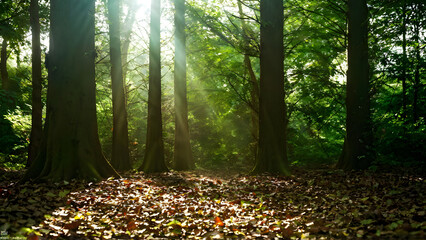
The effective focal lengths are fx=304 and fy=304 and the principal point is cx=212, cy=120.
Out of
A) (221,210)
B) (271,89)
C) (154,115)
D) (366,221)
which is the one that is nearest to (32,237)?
(221,210)

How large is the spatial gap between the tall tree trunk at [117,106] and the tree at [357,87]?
792 centimetres

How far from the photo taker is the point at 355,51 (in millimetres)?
9406

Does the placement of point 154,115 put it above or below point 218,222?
above

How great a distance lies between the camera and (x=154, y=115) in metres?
11.2

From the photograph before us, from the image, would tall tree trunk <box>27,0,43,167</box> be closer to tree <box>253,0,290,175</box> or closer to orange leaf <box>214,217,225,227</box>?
tree <box>253,0,290,175</box>

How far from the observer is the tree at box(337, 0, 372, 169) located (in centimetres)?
904

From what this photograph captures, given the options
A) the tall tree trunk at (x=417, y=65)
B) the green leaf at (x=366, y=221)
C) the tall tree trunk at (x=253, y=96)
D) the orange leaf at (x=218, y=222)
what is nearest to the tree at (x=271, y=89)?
the tall tree trunk at (x=417, y=65)

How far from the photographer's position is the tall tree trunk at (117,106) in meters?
11.9

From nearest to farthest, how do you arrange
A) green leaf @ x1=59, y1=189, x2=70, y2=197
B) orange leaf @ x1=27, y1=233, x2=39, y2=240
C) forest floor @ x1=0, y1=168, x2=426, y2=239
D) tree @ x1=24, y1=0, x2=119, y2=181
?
orange leaf @ x1=27, y1=233, x2=39, y2=240
forest floor @ x1=0, y1=168, x2=426, y2=239
green leaf @ x1=59, y1=189, x2=70, y2=197
tree @ x1=24, y1=0, x2=119, y2=181

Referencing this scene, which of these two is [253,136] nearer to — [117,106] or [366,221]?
[117,106]

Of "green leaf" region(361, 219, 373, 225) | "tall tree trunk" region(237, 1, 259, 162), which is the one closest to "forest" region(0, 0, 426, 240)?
"green leaf" region(361, 219, 373, 225)

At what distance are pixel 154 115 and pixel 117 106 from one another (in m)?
1.90

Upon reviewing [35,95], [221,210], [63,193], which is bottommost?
[221,210]

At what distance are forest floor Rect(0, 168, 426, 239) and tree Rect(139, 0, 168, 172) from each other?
11.9 feet
